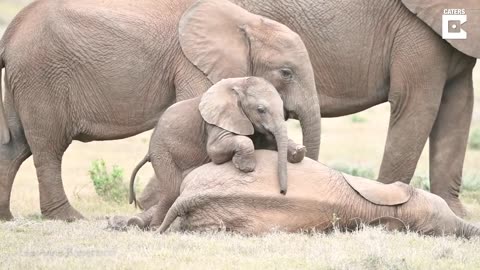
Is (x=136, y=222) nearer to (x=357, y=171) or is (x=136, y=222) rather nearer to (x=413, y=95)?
(x=413, y=95)

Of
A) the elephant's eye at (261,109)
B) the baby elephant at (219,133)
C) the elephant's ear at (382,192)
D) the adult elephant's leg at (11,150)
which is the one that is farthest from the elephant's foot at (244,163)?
the adult elephant's leg at (11,150)

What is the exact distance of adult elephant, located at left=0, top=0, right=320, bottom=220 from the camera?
413 inches

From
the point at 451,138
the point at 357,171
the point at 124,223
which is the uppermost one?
the point at 124,223

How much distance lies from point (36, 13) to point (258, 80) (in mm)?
2460

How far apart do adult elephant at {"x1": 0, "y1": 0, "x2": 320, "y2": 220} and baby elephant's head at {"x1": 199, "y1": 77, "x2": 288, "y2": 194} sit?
3.45ft

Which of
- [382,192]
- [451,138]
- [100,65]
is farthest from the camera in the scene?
[451,138]

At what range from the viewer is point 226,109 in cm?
925

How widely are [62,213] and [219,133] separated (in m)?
2.20

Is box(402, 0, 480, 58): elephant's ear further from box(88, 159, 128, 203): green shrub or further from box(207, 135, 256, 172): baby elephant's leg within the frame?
box(88, 159, 128, 203): green shrub

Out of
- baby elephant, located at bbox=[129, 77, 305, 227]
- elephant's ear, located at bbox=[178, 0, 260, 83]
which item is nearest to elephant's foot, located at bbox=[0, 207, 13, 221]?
baby elephant, located at bbox=[129, 77, 305, 227]

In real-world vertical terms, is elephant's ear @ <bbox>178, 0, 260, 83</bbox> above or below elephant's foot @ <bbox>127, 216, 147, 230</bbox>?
above

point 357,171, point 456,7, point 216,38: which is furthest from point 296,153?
point 357,171

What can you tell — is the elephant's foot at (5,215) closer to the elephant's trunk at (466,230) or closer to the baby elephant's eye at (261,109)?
the baby elephant's eye at (261,109)

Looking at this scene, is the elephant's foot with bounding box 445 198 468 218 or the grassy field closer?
the grassy field
